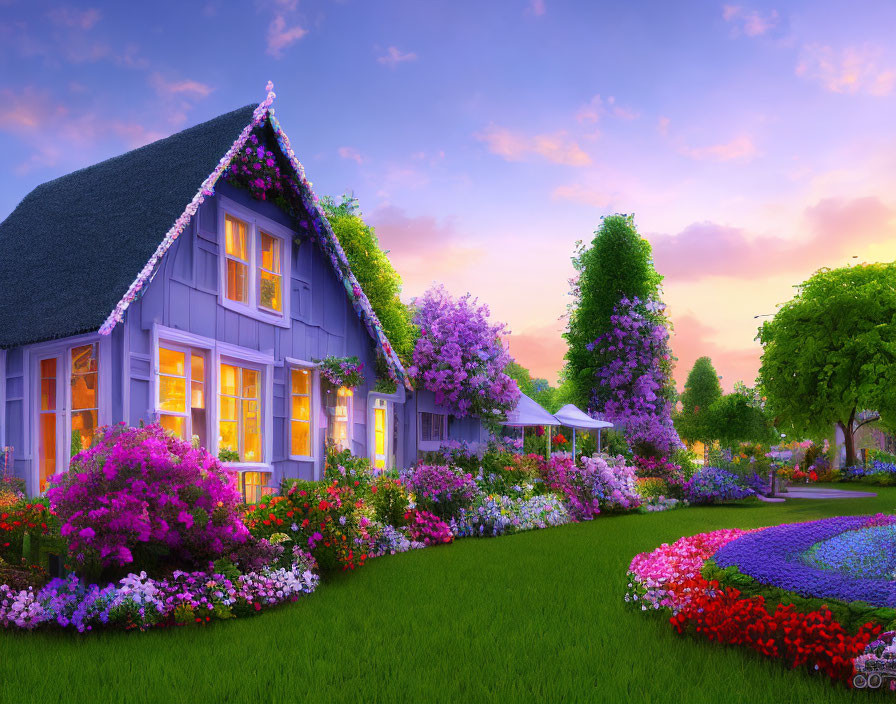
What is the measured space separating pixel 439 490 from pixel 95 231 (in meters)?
7.33

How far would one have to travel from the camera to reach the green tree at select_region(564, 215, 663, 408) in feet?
95.9

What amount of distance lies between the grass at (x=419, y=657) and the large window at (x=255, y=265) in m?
5.01

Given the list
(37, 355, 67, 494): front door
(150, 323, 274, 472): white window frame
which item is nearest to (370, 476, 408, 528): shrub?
(150, 323, 274, 472): white window frame

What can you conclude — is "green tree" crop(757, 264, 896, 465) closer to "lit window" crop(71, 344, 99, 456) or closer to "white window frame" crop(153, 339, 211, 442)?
"white window frame" crop(153, 339, 211, 442)

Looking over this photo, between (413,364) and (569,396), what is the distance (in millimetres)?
14163

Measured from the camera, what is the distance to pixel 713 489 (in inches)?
877

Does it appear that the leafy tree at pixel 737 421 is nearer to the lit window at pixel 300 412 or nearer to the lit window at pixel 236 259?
the lit window at pixel 300 412

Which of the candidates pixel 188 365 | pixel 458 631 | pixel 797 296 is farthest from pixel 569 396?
pixel 458 631

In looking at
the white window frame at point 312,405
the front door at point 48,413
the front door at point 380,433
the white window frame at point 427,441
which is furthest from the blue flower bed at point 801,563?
the white window frame at point 427,441

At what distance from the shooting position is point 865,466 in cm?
3325

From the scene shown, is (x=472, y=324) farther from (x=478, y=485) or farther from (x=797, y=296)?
(x=797, y=296)

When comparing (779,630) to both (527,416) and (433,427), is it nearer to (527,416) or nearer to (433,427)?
(433,427)

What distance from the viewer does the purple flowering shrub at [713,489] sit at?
22281 mm

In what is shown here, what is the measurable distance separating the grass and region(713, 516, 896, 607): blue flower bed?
0.69m
